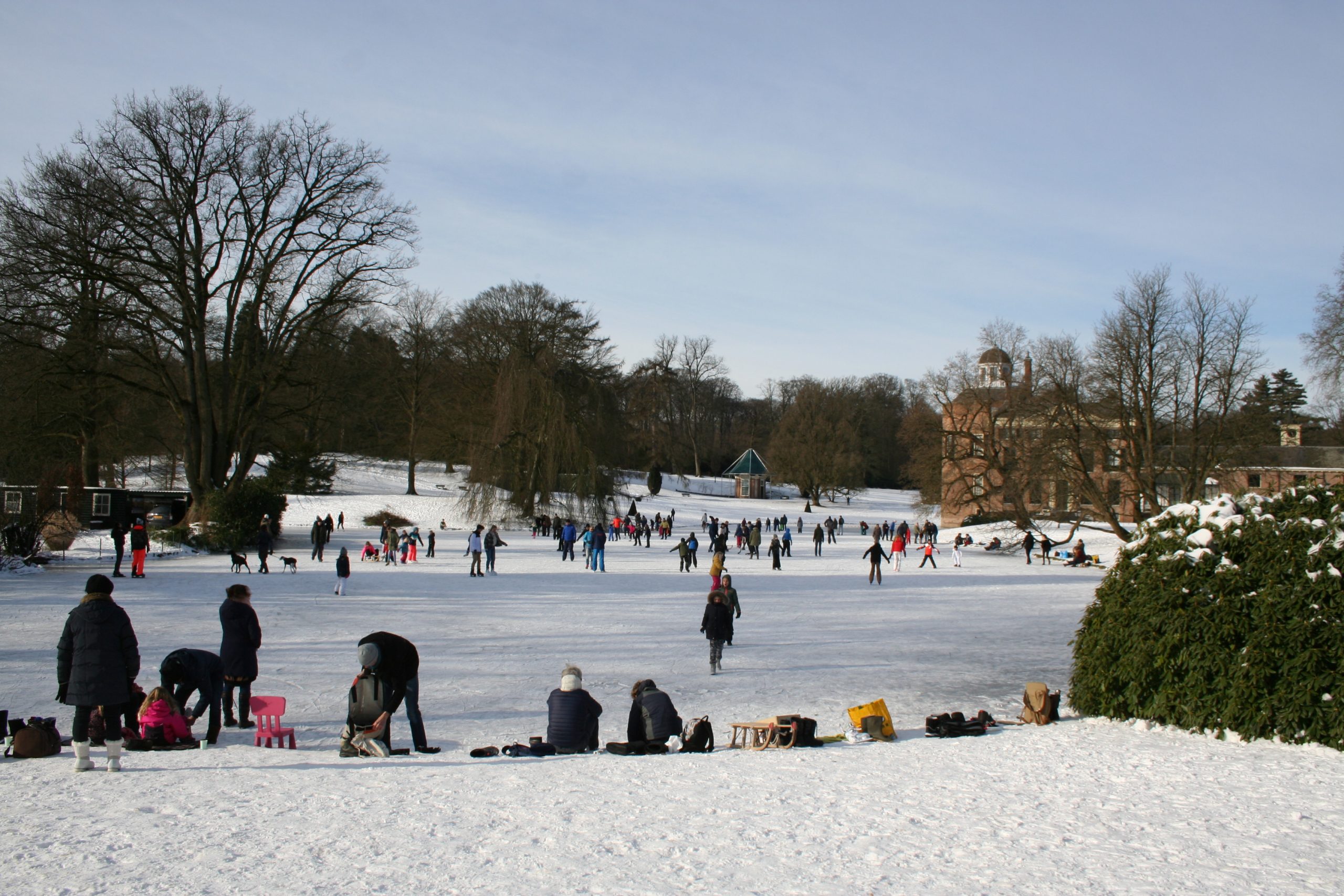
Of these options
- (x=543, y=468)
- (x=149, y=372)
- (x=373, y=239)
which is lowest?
(x=543, y=468)

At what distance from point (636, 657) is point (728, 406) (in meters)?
97.4

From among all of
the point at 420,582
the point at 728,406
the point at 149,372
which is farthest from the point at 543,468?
the point at 728,406

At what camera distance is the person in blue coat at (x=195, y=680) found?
26.3ft

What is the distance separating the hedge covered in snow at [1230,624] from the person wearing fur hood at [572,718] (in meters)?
4.86

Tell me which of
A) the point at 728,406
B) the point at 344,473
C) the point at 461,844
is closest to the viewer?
the point at 461,844

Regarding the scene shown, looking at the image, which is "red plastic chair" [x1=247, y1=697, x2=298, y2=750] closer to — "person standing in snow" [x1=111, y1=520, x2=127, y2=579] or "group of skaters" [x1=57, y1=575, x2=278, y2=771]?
"group of skaters" [x1=57, y1=575, x2=278, y2=771]

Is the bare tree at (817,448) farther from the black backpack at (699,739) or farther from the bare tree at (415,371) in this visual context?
the black backpack at (699,739)

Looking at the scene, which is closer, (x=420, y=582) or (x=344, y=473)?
(x=420, y=582)

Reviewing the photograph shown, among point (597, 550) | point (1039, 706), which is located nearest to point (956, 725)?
point (1039, 706)

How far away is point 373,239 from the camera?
3158 cm

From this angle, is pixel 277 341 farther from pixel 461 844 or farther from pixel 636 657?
pixel 461 844

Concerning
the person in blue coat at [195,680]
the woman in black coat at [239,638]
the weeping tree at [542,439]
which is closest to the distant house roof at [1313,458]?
the weeping tree at [542,439]

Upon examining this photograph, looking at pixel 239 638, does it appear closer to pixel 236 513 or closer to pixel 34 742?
pixel 34 742

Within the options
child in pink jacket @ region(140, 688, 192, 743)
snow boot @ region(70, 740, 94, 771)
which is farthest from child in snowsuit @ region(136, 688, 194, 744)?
snow boot @ region(70, 740, 94, 771)
